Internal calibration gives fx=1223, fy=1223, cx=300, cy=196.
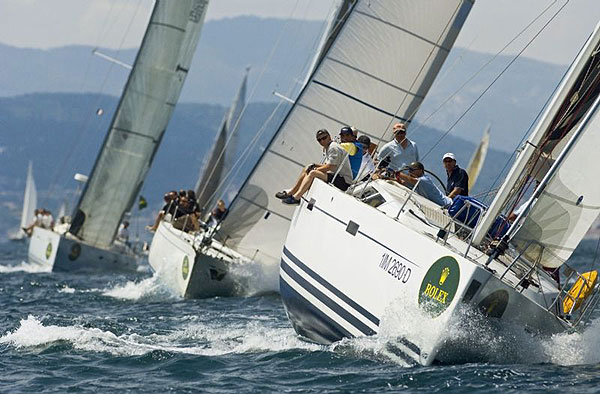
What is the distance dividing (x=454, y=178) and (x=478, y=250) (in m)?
1.90

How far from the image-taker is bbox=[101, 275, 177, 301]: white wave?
16844mm

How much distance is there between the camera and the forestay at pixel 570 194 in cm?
943

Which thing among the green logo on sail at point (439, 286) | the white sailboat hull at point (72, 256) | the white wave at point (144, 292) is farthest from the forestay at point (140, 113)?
the green logo on sail at point (439, 286)

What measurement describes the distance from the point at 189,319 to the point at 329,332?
130 inches

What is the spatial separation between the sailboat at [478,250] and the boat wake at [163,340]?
0.65 metres

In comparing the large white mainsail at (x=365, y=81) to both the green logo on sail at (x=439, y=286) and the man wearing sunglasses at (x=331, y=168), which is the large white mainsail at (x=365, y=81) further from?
the green logo on sail at (x=439, y=286)

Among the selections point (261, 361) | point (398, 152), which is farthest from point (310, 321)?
point (398, 152)

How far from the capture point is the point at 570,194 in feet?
31.3

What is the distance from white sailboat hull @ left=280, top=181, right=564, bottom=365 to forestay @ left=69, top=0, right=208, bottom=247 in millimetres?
13972

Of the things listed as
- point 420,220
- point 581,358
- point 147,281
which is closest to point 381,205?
point 420,220

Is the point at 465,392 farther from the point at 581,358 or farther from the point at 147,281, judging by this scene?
the point at 147,281

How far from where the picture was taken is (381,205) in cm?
1061

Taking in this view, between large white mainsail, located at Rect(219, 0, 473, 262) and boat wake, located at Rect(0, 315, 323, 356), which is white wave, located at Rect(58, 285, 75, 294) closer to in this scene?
large white mainsail, located at Rect(219, 0, 473, 262)

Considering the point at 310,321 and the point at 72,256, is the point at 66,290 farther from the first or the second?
the point at 310,321
